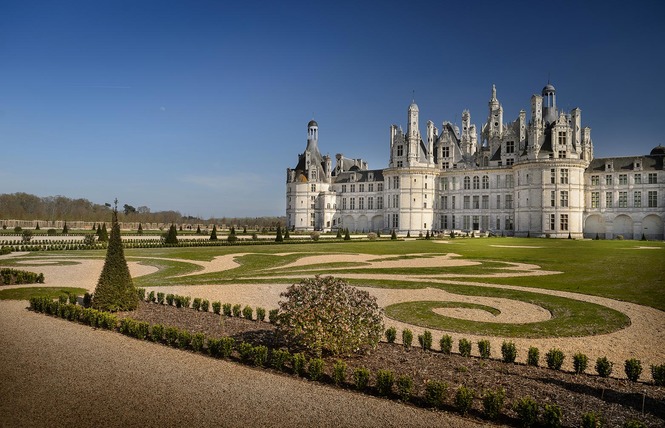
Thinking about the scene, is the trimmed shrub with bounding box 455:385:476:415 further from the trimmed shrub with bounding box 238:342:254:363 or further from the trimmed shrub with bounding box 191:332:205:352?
the trimmed shrub with bounding box 191:332:205:352

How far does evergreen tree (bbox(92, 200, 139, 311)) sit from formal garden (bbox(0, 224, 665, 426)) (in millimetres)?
53

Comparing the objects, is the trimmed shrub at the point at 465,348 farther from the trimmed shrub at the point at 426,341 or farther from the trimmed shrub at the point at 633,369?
the trimmed shrub at the point at 633,369

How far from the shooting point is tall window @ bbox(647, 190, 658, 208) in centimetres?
5794

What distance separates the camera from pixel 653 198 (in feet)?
191

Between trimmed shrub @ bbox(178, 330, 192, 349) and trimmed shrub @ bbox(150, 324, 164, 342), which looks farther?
trimmed shrub @ bbox(150, 324, 164, 342)

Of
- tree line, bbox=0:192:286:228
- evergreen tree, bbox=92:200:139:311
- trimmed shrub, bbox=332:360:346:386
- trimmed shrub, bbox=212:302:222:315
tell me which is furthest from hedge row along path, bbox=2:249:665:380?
tree line, bbox=0:192:286:228

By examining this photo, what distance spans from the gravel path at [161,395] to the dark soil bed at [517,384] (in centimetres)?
73

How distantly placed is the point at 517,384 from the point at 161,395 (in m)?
6.06

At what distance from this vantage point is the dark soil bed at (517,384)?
23.9ft

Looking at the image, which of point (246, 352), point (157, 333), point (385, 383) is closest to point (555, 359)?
point (385, 383)

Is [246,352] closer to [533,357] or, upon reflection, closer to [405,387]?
[405,387]

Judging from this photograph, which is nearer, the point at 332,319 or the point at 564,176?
the point at 332,319

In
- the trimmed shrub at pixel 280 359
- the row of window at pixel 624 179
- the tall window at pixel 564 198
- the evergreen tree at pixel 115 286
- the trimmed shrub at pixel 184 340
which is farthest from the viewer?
the tall window at pixel 564 198

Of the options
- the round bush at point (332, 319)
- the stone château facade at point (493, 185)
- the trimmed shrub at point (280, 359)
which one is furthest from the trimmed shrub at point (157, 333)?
the stone château facade at point (493, 185)
